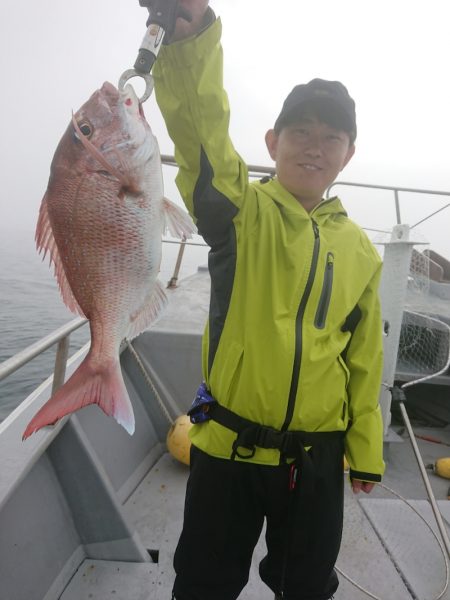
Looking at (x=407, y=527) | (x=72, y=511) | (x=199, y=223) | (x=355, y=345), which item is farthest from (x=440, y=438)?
(x=199, y=223)

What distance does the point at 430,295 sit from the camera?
5.90 metres

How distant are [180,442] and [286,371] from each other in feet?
6.00

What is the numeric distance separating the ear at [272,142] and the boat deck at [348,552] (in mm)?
2134

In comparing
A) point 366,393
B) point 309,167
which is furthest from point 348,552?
point 309,167

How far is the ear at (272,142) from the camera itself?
5.52ft

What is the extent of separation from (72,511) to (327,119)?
7.56 feet

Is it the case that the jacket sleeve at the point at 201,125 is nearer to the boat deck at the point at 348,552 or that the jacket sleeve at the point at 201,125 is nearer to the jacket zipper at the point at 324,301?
the jacket zipper at the point at 324,301

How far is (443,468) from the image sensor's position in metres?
3.48

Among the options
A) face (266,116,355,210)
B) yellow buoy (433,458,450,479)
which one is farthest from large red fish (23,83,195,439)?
yellow buoy (433,458,450,479)

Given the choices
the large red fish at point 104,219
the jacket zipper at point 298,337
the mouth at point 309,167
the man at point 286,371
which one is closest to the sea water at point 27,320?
the large red fish at point 104,219

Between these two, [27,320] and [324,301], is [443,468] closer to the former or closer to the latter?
[324,301]

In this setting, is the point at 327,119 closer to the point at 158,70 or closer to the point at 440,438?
the point at 158,70

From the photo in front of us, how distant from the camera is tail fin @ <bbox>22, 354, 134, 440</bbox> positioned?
3.44 ft

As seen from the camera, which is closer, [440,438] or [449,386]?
[440,438]
